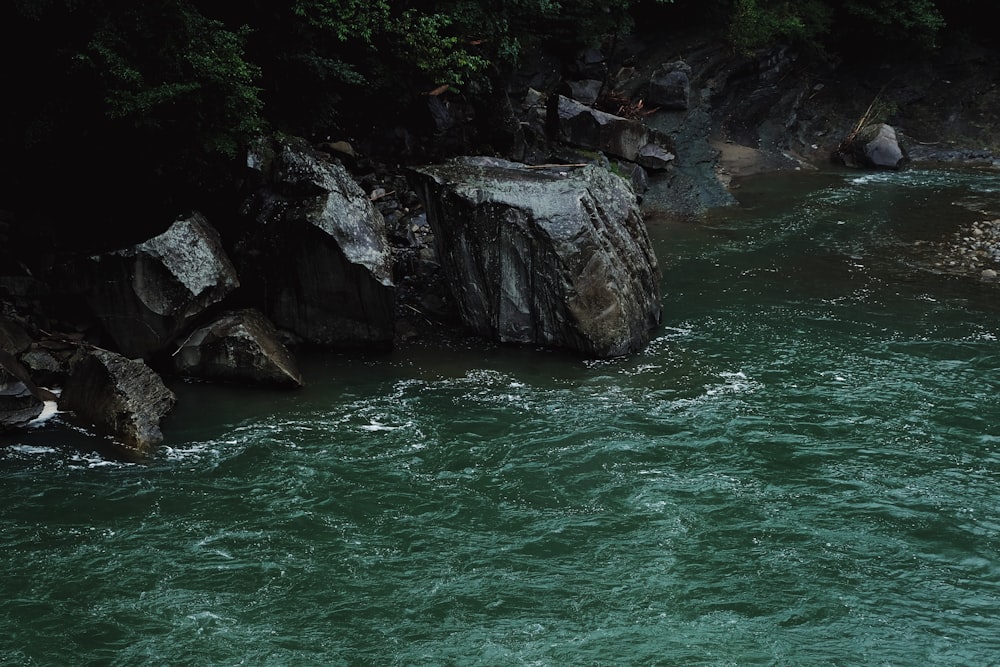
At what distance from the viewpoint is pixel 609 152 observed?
2172 centimetres

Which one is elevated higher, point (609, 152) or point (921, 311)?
point (609, 152)

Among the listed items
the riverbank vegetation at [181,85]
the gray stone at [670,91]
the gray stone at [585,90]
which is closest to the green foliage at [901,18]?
the gray stone at [670,91]

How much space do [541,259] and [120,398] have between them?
6.06 m

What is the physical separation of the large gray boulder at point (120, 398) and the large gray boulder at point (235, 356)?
83cm

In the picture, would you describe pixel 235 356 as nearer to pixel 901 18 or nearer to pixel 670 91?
pixel 670 91

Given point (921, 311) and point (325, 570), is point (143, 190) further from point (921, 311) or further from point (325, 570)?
point (921, 311)

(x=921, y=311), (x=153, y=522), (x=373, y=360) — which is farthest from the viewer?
(x=921, y=311)

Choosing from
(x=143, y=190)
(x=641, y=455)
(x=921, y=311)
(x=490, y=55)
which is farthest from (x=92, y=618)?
(x=490, y=55)

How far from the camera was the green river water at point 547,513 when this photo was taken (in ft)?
25.2

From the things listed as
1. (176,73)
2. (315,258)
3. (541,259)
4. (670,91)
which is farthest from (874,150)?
(176,73)

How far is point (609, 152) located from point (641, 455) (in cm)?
1252

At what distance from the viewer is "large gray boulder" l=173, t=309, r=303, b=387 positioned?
1233 cm

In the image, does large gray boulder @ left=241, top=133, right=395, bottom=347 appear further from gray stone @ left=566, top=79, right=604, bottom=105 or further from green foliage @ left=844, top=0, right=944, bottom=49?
green foliage @ left=844, top=0, right=944, bottom=49

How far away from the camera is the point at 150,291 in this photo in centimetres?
1238
